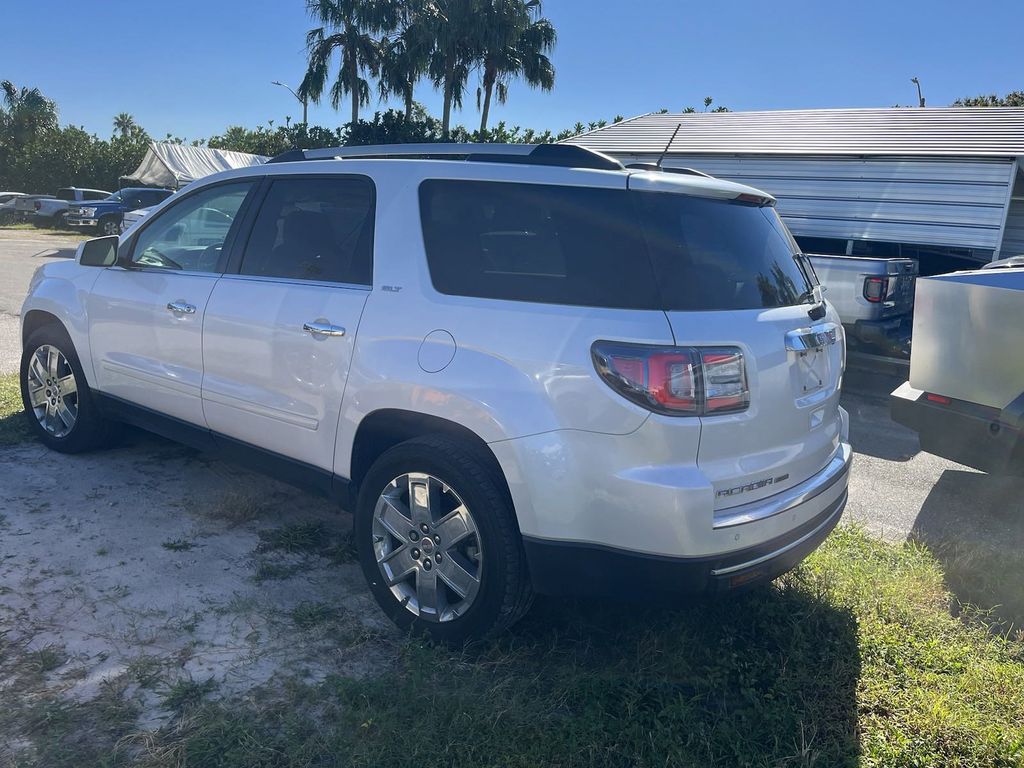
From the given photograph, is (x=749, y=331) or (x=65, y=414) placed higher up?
(x=749, y=331)

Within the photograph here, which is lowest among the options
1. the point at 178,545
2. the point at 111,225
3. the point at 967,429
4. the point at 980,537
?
the point at 980,537

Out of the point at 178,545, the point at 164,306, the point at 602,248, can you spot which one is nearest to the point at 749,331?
the point at 602,248

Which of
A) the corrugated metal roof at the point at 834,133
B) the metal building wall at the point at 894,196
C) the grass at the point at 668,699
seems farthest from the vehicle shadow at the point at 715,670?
the corrugated metal roof at the point at 834,133

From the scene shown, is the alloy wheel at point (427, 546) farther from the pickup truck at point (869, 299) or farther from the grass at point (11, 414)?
the pickup truck at point (869, 299)

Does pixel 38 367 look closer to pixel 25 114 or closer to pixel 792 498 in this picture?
pixel 792 498

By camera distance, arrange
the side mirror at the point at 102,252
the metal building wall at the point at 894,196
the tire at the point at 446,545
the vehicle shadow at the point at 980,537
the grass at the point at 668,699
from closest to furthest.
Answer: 1. the grass at the point at 668,699
2. the tire at the point at 446,545
3. the vehicle shadow at the point at 980,537
4. the side mirror at the point at 102,252
5. the metal building wall at the point at 894,196

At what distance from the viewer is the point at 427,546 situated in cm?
→ 313

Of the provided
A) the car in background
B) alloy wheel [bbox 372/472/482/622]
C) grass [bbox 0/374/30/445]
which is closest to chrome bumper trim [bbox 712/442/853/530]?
alloy wheel [bbox 372/472/482/622]

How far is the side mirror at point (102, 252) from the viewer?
4.63 m

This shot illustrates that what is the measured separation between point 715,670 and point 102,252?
3.94 meters

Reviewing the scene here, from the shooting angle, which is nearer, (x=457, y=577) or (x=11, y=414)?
(x=457, y=577)

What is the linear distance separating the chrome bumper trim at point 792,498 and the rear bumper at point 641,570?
11 cm

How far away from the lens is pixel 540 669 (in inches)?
120

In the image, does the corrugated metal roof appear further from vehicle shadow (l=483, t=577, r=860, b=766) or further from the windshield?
vehicle shadow (l=483, t=577, r=860, b=766)
